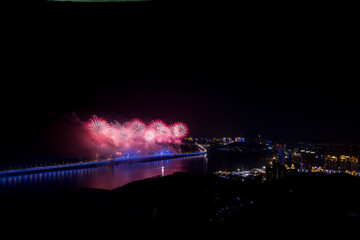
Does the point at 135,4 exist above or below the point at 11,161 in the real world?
above

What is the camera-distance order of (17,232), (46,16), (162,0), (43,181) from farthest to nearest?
(43,181)
(17,232)
(46,16)
(162,0)

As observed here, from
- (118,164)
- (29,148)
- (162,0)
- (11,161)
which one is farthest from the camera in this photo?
(29,148)

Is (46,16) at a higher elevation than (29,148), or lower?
higher

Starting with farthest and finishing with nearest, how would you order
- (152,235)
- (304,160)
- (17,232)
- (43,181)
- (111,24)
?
(304,160), (43,181), (17,232), (152,235), (111,24)

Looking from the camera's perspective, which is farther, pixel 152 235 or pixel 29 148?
pixel 29 148

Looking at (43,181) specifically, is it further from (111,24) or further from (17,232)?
(111,24)

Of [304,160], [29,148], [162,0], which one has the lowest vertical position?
[304,160]

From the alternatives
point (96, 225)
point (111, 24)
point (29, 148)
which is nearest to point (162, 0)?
point (111, 24)

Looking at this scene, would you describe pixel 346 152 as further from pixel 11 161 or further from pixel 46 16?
pixel 11 161

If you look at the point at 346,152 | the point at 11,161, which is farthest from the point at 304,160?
the point at 11,161
